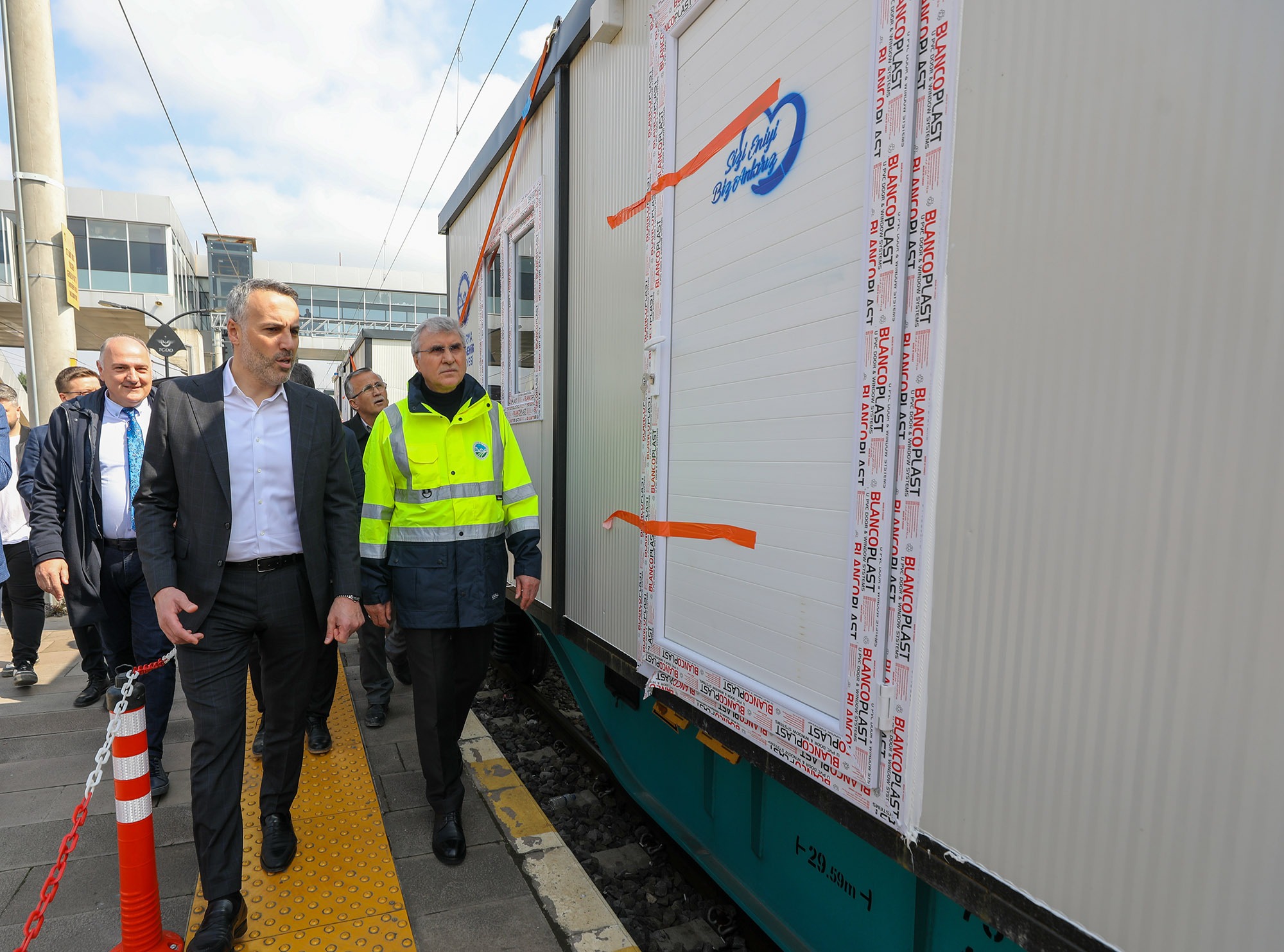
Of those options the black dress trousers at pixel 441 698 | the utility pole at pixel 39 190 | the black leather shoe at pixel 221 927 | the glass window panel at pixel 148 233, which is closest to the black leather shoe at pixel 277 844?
the black leather shoe at pixel 221 927

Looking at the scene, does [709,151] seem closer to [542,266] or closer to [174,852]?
[542,266]

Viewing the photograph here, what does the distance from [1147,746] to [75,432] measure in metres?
4.22

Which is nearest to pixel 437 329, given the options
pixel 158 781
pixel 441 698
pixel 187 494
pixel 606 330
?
pixel 606 330

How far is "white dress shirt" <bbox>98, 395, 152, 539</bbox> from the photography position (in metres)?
3.49

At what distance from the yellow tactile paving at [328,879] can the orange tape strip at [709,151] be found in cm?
259

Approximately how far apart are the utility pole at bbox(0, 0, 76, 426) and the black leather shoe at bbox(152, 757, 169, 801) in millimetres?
5085

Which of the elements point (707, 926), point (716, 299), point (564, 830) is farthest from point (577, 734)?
point (716, 299)

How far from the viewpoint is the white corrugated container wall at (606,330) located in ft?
9.01

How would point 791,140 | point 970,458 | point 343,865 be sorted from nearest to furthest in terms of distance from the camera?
point 970,458 → point 791,140 → point 343,865

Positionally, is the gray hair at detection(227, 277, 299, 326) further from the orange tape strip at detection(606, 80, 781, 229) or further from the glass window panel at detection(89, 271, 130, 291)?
the glass window panel at detection(89, 271, 130, 291)

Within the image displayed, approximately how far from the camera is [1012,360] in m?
1.31

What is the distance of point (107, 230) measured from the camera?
31.1m

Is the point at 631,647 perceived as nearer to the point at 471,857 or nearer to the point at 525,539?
the point at 525,539

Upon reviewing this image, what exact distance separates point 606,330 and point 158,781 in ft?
9.30
